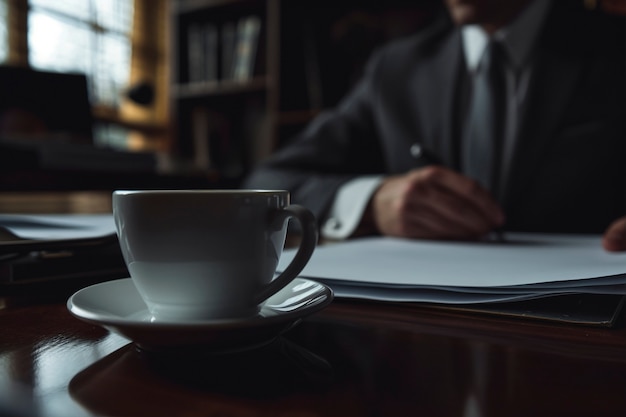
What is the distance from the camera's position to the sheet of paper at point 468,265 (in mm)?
345

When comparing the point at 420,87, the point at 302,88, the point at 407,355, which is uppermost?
the point at 302,88

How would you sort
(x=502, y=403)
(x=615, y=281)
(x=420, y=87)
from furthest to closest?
(x=420, y=87)
(x=615, y=281)
(x=502, y=403)

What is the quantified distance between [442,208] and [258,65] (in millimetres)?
1568

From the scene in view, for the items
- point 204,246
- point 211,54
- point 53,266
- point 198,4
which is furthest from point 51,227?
point 198,4

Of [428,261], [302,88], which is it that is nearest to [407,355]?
[428,261]

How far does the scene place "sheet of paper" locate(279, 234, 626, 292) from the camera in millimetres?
345

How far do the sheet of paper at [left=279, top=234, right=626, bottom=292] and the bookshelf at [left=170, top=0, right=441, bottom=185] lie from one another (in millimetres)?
1373

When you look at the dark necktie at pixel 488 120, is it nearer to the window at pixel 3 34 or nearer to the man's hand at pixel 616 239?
the man's hand at pixel 616 239

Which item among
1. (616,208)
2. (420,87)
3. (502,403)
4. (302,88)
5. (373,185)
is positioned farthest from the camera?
(302,88)

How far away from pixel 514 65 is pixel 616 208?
0.38 meters

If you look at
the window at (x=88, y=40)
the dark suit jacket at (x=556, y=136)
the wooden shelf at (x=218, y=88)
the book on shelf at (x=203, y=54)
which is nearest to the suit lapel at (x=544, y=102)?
the dark suit jacket at (x=556, y=136)

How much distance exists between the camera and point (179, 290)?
0.27m

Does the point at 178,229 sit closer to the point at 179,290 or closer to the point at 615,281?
the point at 179,290

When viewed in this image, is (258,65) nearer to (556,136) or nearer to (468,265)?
(556,136)
